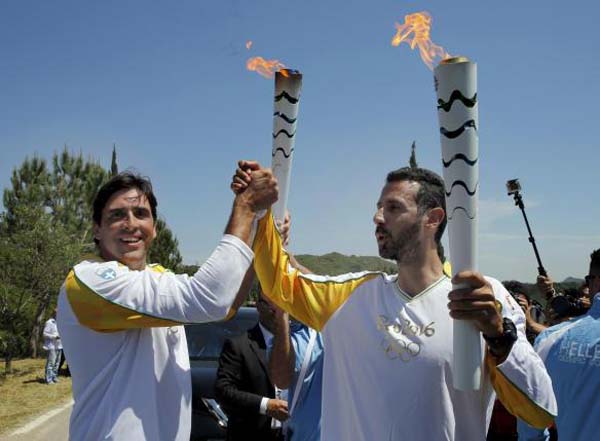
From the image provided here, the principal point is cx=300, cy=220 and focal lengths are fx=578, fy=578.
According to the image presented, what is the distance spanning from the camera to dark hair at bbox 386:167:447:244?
255 cm

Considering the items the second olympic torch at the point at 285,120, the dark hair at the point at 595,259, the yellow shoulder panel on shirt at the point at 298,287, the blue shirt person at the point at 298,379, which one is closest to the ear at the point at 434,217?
the yellow shoulder panel on shirt at the point at 298,287

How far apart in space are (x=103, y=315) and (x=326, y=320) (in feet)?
3.16

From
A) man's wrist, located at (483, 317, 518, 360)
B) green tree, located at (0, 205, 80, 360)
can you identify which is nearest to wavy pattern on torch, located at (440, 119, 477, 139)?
man's wrist, located at (483, 317, 518, 360)

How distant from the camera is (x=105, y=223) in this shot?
2.39m

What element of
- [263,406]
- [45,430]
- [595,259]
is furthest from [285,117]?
[45,430]

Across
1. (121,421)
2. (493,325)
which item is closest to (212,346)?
(121,421)

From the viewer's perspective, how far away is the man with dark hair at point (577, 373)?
3.10m

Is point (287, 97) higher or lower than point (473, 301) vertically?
higher

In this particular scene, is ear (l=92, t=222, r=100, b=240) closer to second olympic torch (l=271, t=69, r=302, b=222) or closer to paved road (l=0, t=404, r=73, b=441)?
second olympic torch (l=271, t=69, r=302, b=222)

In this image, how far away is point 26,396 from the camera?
36.0 ft

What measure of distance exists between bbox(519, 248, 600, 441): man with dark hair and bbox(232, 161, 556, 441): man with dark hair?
1139mm

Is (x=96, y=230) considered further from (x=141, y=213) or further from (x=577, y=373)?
(x=577, y=373)

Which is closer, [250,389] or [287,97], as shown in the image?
[287,97]

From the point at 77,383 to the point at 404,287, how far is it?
4.50ft
